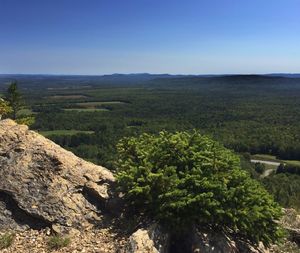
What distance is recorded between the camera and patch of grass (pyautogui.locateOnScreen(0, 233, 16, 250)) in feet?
36.6

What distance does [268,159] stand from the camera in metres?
100

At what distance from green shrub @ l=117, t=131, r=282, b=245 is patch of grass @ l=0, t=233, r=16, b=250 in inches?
140

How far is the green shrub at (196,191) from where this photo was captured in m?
11.4

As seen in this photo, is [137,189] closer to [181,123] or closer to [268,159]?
[268,159]

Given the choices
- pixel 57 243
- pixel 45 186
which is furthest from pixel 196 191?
pixel 45 186

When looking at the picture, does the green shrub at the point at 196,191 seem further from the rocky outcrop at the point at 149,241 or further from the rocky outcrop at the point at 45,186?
the rocky outcrop at the point at 45,186

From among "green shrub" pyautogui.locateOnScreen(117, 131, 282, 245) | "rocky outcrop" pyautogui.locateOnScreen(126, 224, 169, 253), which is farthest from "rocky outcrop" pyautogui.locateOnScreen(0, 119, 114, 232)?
"rocky outcrop" pyautogui.locateOnScreen(126, 224, 169, 253)

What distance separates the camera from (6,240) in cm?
1124

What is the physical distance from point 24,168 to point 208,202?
611cm

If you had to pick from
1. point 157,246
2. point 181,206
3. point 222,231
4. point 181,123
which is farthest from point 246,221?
point 181,123

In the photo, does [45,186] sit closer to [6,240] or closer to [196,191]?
[6,240]

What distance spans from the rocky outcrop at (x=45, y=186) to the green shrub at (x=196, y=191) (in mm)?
1070

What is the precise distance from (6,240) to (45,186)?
2084 millimetres

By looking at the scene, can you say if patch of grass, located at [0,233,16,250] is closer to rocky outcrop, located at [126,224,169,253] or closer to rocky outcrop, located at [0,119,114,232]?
rocky outcrop, located at [0,119,114,232]
